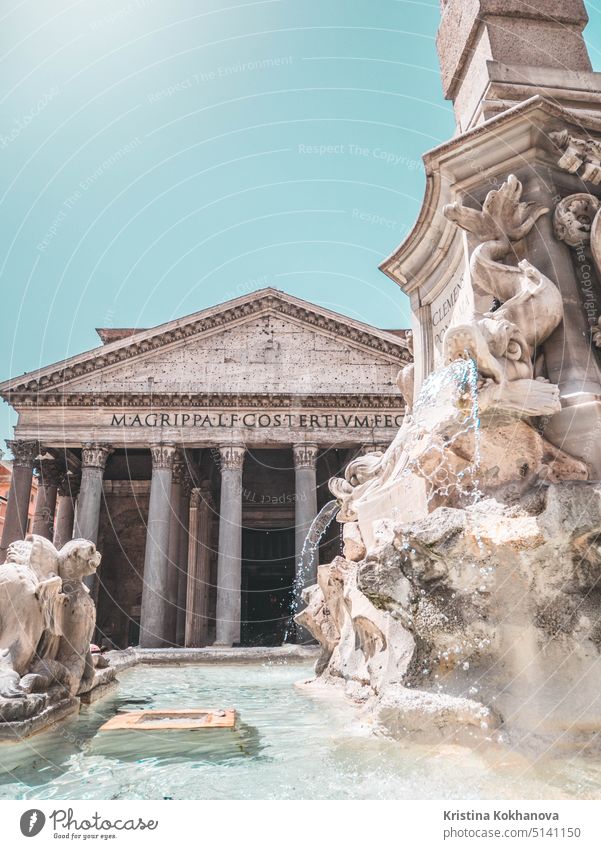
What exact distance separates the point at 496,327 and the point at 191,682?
18.7 ft

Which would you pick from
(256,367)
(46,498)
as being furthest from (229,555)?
(46,498)

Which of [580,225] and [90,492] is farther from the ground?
[580,225]

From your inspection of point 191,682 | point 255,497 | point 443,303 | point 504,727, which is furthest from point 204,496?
point 504,727

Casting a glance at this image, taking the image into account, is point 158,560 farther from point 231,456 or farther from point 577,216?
point 577,216

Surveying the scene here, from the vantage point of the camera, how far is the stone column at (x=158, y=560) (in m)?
17.4

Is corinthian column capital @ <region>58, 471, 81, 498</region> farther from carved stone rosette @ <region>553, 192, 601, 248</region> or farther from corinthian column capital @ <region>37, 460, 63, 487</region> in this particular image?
carved stone rosette @ <region>553, 192, 601, 248</region>

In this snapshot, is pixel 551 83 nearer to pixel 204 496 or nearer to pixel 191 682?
pixel 191 682

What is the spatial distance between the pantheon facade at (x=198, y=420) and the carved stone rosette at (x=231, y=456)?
3 cm

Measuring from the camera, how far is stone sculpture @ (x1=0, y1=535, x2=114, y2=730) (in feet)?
9.78

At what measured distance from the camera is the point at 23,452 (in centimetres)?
1888

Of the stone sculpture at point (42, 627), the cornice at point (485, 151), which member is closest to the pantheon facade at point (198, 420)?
the stone sculpture at point (42, 627)

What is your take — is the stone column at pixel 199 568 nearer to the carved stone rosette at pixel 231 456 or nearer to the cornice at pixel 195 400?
the carved stone rosette at pixel 231 456

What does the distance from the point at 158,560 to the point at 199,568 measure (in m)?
5.42
